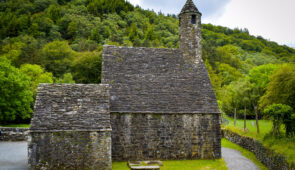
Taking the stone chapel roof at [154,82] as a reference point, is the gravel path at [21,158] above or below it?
below

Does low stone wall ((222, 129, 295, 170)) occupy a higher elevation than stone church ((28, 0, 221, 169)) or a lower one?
lower

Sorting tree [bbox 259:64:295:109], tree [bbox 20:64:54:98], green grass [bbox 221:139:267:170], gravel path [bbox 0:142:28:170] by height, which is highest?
tree [bbox 20:64:54:98]

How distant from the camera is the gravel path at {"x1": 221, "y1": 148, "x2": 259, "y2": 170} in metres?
16.1

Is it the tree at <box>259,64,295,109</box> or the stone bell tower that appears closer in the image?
the tree at <box>259,64,295,109</box>

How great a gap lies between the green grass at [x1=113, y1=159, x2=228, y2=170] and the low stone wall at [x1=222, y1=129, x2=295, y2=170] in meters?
2.67

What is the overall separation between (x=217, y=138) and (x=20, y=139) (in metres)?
17.8

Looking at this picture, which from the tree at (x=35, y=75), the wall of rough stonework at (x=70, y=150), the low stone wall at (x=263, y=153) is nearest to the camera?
the wall of rough stonework at (x=70, y=150)

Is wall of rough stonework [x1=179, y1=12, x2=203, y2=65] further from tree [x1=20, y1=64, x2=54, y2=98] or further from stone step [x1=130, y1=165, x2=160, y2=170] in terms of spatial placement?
tree [x1=20, y1=64, x2=54, y2=98]

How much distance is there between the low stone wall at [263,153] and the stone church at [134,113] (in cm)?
289

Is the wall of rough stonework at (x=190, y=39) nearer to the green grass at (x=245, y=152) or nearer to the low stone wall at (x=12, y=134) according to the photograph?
the green grass at (x=245, y=152)

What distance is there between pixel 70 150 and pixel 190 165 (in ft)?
25.0

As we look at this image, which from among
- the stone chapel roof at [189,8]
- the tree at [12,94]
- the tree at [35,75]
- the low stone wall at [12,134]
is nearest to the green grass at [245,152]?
the stone chapel roof at [189,8]

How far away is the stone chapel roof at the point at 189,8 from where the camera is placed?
68.9 ft

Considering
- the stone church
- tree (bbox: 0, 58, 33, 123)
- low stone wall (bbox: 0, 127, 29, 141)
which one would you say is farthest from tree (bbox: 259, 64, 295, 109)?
tree (bbox: 0, 58, 33, 123)
